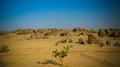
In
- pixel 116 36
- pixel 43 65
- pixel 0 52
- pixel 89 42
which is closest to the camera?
pixel 43 65

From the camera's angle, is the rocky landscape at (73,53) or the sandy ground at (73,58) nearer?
the sandy ground at (73,58)

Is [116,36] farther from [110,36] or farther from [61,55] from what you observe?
[61,55]

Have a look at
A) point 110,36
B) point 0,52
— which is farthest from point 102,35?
point 0,52

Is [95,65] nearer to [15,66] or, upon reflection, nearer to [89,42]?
[15,66]

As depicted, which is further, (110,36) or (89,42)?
(110,36)

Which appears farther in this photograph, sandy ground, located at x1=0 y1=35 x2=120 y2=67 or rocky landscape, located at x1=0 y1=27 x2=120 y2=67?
rocky landscape, located at x1=0 y1=27 x2=120 y2=67

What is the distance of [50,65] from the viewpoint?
15.2 m

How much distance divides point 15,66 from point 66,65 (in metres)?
3.85

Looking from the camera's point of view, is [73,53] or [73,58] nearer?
[73,58]

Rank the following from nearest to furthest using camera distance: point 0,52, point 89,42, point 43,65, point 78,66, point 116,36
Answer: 1. point 78,66
2. point 43,65
3. point 0,52
4. point 89,42
5. point 116,36

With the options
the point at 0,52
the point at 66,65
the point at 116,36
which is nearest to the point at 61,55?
the point at 66,65

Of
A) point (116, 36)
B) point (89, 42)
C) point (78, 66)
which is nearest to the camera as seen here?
point (78, 66)

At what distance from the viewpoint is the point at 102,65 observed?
48.2ft

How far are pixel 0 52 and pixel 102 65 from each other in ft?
41.2
